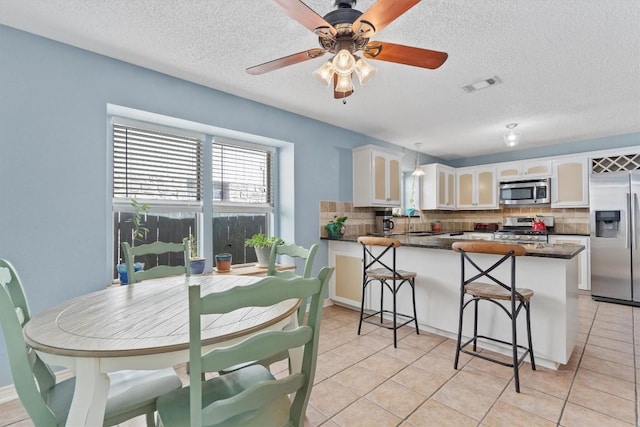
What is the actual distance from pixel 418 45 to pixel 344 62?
93 centimetres

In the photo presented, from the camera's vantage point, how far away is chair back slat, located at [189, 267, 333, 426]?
86 cm

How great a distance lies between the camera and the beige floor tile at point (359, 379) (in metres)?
2.15

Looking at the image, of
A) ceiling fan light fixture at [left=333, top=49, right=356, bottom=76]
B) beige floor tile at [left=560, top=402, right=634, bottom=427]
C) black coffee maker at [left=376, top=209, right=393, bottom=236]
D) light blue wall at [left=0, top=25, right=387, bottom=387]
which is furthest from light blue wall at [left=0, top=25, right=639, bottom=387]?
beige floor tile at [left=560, top=402, right=634, bottom=427]

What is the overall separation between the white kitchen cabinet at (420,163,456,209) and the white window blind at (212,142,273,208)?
3182 mm

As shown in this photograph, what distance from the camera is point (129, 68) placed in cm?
255

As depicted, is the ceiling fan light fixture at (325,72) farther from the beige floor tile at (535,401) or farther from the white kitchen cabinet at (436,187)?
the white kitchen cabinet at (436,187)

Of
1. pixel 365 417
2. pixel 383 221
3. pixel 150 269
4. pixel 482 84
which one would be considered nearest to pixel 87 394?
pixel 150 269

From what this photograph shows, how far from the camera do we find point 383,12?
1.38 metres

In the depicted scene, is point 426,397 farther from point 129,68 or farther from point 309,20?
point 129,68

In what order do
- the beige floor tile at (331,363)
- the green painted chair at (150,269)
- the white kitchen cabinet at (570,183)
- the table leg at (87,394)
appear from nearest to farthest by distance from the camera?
1. the table leg at (87,394)
2. the green painted chair at (150,269)
3. the beige floor tile at (331,363)
4. the white kitchen cabinet at (570,183)

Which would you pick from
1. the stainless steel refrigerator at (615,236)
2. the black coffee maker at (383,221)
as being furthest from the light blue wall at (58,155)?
the stainless steel refrigerator at (615,236)

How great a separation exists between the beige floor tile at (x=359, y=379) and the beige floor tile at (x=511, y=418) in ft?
2.26

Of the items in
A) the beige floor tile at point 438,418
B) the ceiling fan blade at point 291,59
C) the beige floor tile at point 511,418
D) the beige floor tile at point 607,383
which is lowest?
the beige floor tile at point 438,418

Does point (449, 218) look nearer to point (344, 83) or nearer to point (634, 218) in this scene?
point (634, 218)
